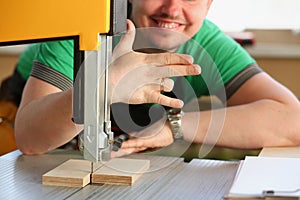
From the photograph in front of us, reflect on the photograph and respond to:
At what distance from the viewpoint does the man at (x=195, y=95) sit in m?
1.29

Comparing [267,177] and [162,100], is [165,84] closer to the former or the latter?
[162,100]

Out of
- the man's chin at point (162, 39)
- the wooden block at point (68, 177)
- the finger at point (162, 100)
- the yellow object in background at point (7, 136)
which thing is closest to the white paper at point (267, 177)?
the finger at point (162, 100)

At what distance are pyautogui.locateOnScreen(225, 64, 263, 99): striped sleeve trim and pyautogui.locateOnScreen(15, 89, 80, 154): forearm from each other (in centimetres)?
56

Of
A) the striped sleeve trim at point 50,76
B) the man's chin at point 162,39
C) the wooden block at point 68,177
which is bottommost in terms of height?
the wooden block at point 68,177

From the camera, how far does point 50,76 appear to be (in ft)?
4.81

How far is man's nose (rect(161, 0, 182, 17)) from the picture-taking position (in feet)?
4.98

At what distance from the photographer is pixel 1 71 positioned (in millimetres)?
2949

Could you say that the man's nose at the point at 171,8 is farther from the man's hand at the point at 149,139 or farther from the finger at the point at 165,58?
the finger at the point at 165,58

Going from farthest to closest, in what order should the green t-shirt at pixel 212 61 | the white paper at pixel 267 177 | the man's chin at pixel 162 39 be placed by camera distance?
1. the green t-shirt at pixel 212 61
2. the man's chin at pixel 162 39
3. the white paper at pixel 267 177

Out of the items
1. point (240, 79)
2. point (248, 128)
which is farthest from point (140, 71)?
point (240, 79)

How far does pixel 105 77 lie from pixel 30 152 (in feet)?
1.31

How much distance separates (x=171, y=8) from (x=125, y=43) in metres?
0.49

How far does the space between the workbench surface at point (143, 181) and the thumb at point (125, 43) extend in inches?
9.3

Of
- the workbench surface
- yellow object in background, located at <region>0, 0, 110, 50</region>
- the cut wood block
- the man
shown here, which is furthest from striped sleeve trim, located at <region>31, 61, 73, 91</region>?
yellow object in background, located at <region>0, 0, 110, 50</region>
